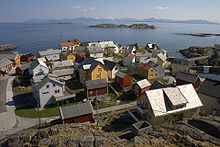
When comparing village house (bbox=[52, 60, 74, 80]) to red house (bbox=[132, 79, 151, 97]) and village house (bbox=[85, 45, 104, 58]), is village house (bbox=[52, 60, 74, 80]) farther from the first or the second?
red house (bbox=[132, 79, 151, 97])

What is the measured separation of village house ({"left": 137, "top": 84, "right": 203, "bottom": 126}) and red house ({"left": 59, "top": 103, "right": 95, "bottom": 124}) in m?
7.72

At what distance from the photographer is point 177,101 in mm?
23578

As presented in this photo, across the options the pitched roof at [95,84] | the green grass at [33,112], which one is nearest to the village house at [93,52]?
the pitched roof at [95,84]

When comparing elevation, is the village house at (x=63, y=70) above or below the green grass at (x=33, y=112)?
above

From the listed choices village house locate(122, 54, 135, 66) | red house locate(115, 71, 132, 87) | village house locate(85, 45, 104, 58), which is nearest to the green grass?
red house locate(115, 71, 132, 87)

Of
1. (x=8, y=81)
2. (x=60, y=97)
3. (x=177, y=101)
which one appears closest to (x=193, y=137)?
(x=177, y=101)

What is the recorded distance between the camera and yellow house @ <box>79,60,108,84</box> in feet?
134

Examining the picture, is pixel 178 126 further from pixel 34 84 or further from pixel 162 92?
pixel 34 84

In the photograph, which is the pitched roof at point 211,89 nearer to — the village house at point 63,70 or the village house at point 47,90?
the village house at point 47,90

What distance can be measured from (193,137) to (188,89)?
10.2 metres

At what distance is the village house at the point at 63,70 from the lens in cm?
4569

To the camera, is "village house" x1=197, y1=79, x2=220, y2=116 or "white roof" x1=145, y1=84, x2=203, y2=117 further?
"village house" x1=197, y1=79, x2=220, y2=116

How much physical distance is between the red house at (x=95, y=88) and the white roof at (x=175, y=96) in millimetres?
14927

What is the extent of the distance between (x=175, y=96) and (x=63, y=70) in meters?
31.6
